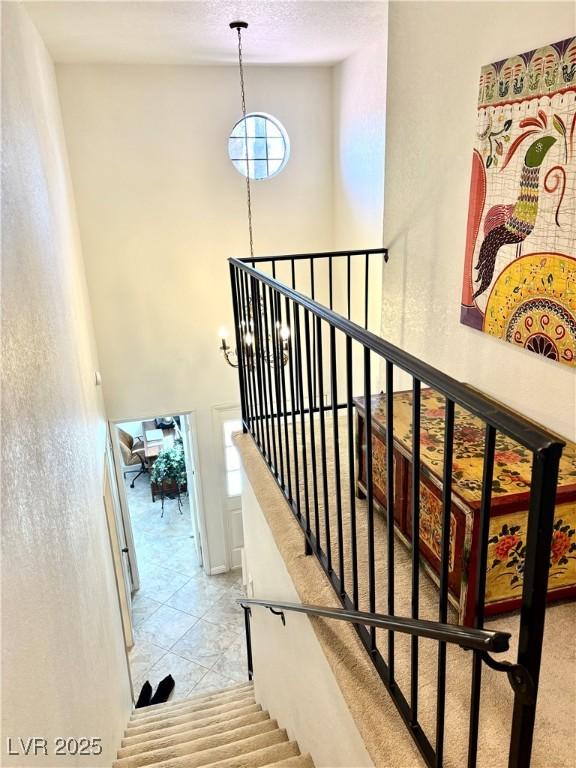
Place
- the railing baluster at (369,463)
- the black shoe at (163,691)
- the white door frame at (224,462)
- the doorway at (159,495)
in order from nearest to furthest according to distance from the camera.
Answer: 1. the railing baluster at (369,463)
2. the black shoe at (163,691)
3. the white door frame at (224,462)
4. the doorway at (159,495)

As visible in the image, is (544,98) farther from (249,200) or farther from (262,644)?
(249,200)

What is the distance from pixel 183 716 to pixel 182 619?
7.48ft

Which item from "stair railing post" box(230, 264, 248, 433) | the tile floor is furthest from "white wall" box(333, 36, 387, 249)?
the tile floor

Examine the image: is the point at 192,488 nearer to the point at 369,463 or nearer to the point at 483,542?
the point at 369,463

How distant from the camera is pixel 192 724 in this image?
10.4ft

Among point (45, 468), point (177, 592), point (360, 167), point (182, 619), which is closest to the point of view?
point (45, 468)

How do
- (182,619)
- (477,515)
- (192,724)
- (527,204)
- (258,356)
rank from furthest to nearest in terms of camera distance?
(182,619), (192,724), (258,356), (527,204), (477,515)

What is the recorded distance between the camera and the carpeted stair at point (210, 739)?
7.88ft

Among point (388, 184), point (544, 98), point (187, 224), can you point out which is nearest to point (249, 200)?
point (187, 224)

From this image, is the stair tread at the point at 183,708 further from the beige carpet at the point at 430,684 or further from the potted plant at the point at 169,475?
the potted plant at the point at 169,475

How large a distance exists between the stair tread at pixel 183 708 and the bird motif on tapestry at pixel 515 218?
3324mm

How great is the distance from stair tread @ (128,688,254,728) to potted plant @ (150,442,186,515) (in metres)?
4.03

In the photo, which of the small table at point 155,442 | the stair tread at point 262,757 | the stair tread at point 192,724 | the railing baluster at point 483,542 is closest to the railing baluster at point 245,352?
the stair tread at point 262,757

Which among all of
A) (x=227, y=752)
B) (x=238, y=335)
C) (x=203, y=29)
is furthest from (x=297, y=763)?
(x=203, y=29)
